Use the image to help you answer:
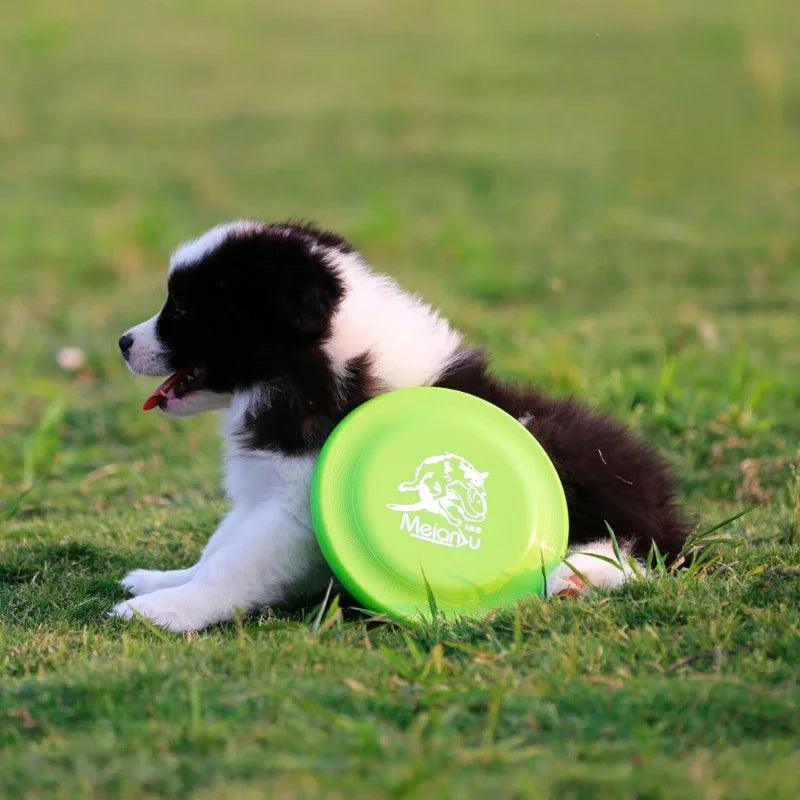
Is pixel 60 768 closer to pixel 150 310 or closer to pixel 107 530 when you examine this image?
pixel 107 530

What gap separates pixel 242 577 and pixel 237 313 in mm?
824

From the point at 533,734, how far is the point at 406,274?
6.87 m

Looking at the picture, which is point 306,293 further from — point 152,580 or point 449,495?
point 152,580

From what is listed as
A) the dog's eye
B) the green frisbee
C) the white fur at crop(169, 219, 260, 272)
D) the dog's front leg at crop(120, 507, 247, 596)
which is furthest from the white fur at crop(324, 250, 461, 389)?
the dog's front leg at crop(120, 507, 247, 596)

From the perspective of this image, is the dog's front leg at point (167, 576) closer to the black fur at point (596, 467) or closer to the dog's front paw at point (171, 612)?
the dog's front paw at point (171, 612)

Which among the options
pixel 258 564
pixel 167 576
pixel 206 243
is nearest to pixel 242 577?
pixel 258 564

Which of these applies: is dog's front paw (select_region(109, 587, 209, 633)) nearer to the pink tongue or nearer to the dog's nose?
the pink tongue

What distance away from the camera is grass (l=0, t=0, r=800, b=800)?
288 centimetres

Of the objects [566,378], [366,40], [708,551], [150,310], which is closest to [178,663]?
[708,551]

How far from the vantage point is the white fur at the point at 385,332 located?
4.14 m

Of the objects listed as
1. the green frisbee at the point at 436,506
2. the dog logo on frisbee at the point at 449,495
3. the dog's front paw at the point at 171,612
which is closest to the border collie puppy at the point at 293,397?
the dog's front paw at the point at 171,612

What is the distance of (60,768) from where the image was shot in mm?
2771

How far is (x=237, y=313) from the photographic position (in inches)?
163

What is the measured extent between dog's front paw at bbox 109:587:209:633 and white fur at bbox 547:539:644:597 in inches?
40.2
